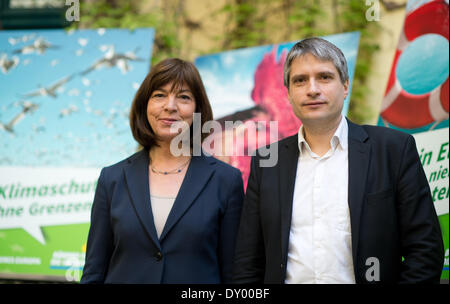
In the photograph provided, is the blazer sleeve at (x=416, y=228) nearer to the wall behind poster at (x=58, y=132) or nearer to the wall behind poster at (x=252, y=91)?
the wall behind poster at (x=252, y=91)

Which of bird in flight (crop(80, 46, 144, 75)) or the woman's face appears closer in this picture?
the woman's face

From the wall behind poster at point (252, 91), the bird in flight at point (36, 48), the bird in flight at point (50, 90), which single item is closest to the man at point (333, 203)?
the wall behind poster at point (252, 91)

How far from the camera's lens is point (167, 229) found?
184 centimetres

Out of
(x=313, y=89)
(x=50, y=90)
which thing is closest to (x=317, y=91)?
(x=313, y=89)

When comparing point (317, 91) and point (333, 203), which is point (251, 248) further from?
point (317, 91)

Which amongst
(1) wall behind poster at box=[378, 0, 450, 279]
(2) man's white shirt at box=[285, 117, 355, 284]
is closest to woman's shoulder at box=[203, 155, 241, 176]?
(2) man's white shirt at box=[285, 117, 355, 284]

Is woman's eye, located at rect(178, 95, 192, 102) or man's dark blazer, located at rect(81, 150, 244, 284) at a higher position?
woman's eye, located at rect(178, 95, 192, 102)

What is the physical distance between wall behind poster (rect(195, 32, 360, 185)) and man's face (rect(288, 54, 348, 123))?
47.6 inches

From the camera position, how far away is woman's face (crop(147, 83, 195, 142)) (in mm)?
1984

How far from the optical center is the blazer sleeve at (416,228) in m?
1.54

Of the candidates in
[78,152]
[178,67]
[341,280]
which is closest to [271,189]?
[341,280]

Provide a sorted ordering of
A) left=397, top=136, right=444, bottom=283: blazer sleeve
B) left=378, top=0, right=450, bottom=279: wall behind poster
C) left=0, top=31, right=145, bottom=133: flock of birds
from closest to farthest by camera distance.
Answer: left=397, top=136, right=444, bottom=283: blazer sleeve → left=378, top=0, right=450, bottom=279: wall behind poster → left=0, top=31, right=145, bottom=133: flock of birds

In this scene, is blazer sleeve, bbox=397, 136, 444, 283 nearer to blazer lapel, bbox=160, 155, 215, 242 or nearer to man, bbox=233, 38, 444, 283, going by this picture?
man, bbox=233, 38, 444, 283
